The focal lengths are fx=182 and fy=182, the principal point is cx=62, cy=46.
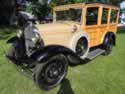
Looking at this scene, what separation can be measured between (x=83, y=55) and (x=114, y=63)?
4.53ft

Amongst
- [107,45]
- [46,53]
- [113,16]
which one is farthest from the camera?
[113,16]

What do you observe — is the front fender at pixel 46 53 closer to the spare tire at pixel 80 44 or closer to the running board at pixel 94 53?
the spare tire at pixel 80 44

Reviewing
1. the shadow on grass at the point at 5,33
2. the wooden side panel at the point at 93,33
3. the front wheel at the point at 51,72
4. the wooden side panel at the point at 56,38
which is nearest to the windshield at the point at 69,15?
the wooden side panel at the point at 93,33

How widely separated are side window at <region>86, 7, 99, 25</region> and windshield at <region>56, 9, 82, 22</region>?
0.97ft

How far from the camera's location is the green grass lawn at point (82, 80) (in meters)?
4.31

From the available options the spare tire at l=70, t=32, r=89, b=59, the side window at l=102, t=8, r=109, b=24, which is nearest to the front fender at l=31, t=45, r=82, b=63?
the spare tire at l=70, t=32, r=89, b=59

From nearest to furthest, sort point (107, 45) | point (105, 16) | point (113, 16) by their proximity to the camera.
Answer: point (105, 16), point (107, 45), point (113, 16)

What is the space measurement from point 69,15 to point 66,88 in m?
2.47

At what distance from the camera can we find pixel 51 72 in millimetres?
4469

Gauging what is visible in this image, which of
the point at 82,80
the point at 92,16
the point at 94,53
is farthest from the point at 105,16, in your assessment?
the point at 82,80

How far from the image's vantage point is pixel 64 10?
5.95m

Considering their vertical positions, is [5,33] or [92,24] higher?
[92,24]

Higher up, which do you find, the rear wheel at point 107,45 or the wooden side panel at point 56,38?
the wooden side panel at point 56,38

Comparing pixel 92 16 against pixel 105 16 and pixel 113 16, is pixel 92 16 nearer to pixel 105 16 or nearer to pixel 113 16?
pixel 105 16
